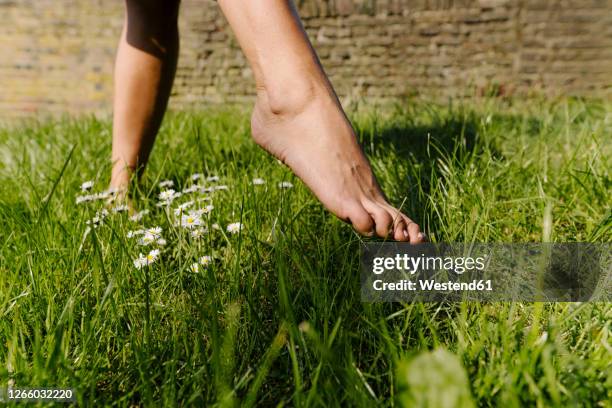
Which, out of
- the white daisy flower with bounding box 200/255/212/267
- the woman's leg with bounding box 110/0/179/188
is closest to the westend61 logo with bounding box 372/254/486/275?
the white daisy flower with bounding box 200/255/212/267

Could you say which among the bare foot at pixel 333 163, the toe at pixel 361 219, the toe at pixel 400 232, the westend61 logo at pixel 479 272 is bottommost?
the westend61 logo at pixel 479 272

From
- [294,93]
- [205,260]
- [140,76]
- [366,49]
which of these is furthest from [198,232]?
[366,49]

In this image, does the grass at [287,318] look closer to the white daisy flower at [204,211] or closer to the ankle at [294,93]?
the white daisy flower at [204,211]

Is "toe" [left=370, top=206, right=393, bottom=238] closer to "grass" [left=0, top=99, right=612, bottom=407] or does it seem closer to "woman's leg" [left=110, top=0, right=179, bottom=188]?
"grass" [left=0, top=99, right=612, bottom=407]

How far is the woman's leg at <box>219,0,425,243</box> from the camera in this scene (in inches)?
39.5

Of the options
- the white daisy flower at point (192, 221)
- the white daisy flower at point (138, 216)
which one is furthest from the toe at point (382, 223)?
the white daisy flower at point (138, 216)

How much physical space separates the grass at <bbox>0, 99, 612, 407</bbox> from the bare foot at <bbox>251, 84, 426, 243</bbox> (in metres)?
0.07

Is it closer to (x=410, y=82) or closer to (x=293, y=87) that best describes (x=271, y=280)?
(x=293, y=87)

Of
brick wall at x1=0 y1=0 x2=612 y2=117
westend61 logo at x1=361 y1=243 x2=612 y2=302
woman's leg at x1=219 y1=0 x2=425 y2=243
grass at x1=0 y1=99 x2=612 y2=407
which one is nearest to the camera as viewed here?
grass at x1=0 y1=99 x2=612 y2=407

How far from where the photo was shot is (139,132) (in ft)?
4.91

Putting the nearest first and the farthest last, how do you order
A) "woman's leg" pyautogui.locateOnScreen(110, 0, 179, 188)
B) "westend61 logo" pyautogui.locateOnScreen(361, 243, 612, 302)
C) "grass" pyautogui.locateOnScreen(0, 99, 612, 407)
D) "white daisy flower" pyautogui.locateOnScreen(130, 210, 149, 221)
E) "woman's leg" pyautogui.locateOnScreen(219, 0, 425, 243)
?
"grass" pyautogui.locateOnScreen(0, 99, 612, 407) → "westend61 logo" pyautogui.locateOnScreen(361, 243, 612, 302) → "woman's leg" pyautogui.locateOnScreen(219, 0, 425, 243) → "white daisy flower" pyautogui.locateOnScreen(130, 210, 149, 221) → "woman's leg" pyautogui.locateOnScreen(110, 0, 179, 188)

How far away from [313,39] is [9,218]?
3738 millimetres

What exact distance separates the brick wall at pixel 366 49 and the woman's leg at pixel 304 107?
2.83 meters

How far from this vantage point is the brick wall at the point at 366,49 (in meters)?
4.22
